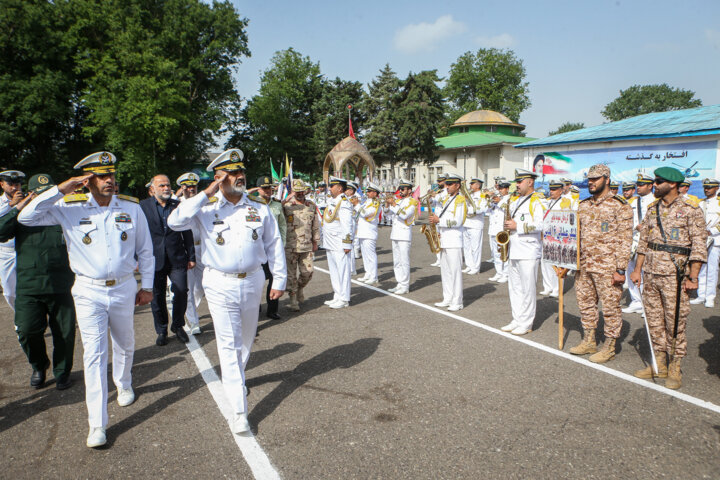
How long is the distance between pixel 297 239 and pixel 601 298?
4.62 m

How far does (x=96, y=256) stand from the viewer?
380 centimetres

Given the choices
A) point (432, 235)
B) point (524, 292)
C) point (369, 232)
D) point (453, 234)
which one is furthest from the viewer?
point (369, 232)

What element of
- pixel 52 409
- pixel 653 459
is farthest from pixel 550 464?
pixel 52 409

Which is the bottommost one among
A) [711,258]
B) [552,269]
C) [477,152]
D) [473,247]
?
[552,269]

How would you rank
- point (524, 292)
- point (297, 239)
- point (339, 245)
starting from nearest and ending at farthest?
point (524, 292), point (297, 239), point (339, 245)

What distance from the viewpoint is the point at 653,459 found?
132 inches

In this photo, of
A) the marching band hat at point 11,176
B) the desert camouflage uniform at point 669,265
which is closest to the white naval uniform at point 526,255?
the desert camouflage uniform at point 669,265

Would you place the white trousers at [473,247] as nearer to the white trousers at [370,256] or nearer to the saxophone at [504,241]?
the white trousers at [370,256]

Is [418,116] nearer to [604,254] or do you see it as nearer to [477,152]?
[477,152]

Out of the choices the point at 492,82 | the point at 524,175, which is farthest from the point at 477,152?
the point at 524,175

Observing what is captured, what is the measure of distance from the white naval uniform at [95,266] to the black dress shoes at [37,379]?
1.49m

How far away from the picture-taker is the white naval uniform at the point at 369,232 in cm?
1009

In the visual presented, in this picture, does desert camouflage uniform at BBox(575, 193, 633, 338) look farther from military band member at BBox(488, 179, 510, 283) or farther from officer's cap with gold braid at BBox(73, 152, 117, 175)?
military band member at BBox(488, 179, 510, 283)

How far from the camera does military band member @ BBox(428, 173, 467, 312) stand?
761 centimetres
